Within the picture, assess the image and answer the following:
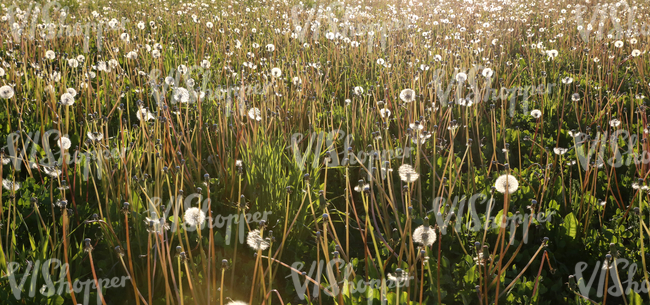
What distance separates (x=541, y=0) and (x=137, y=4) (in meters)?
9.08

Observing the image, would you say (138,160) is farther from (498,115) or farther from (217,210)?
(498,115)

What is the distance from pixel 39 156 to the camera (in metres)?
2.73
